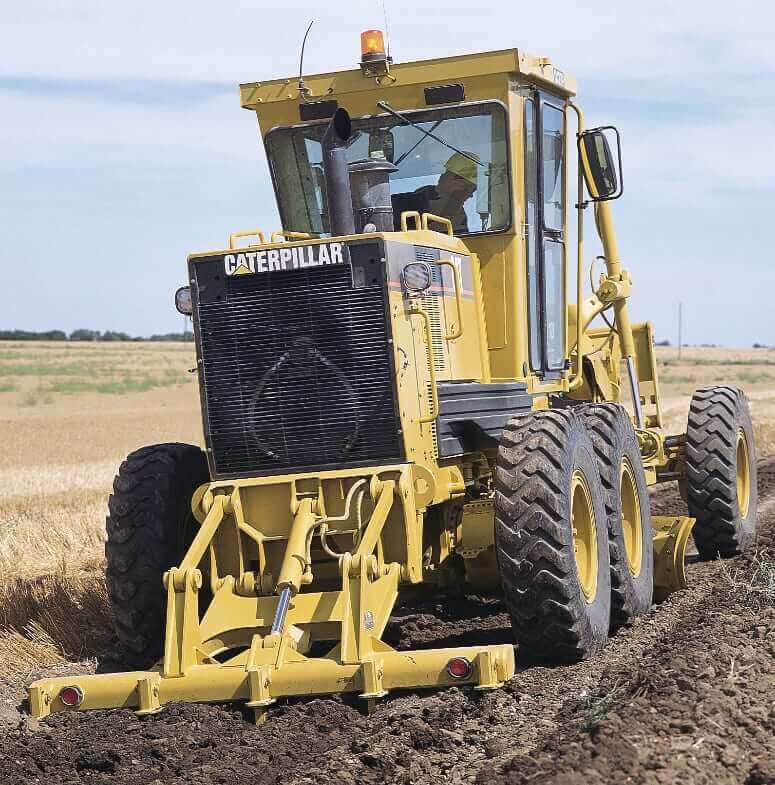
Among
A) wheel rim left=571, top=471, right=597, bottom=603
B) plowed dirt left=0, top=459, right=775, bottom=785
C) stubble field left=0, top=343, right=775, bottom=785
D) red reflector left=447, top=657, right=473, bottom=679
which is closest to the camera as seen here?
plowed dirt left=0, top=459, right=775, bottom=785

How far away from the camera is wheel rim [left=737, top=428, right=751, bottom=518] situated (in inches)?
467

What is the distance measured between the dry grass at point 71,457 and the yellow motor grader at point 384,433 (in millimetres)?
1594

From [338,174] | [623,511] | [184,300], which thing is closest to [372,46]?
[338,174]

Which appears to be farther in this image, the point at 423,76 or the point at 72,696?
the point at 423,76

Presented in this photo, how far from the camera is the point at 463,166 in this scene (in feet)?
29.9

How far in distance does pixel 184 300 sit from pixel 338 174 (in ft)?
4.02

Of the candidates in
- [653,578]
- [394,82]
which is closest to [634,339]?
[653,578]

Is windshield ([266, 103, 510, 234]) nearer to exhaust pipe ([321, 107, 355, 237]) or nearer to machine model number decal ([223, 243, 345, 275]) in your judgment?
exhaust pipe ([321, 107, 355, 237])

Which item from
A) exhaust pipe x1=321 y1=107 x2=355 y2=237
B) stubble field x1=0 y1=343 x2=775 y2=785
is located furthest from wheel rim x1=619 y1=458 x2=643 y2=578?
exhaust pipe x1=321 y1=107 x2=355 y2=237

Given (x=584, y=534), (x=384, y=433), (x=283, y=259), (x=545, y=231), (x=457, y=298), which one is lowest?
(x=584, y=534)

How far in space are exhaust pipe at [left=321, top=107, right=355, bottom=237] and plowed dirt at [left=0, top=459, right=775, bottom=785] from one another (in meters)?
2.88

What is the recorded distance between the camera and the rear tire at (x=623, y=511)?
→ 8.36 meters

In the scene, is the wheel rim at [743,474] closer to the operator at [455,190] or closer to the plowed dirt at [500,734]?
the operator at [455,190]

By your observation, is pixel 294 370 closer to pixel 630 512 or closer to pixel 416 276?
pixel 416 276
